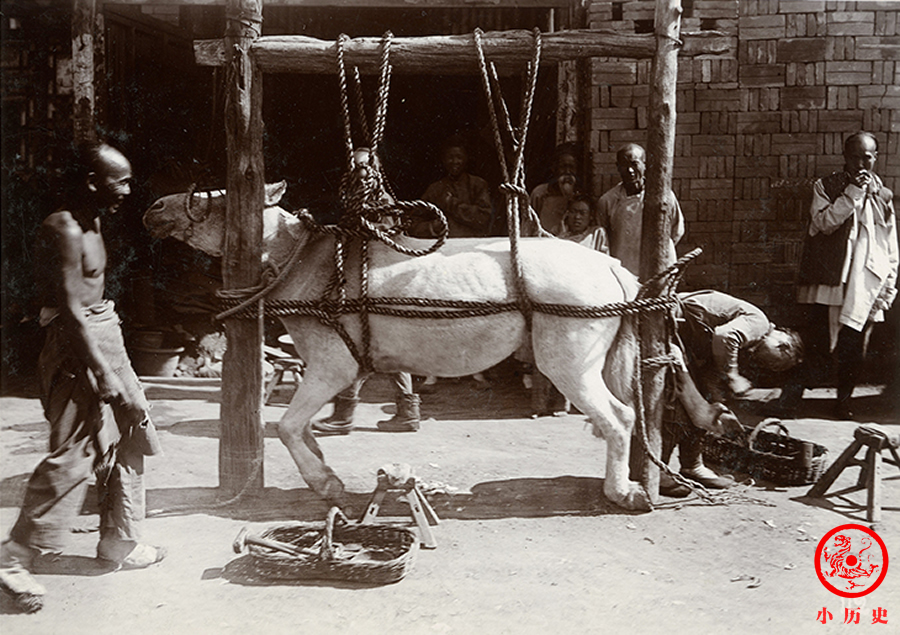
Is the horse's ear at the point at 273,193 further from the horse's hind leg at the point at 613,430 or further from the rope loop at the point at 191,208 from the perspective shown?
the horse's hind leg at the point at 613,430

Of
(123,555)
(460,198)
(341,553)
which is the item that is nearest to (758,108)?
(460,198)

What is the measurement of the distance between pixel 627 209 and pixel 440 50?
8.54ft

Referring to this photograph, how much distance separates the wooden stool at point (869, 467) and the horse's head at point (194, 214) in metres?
3.80

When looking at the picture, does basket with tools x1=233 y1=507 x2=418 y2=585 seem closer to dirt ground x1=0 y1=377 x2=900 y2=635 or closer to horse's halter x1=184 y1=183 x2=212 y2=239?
dirt ground x1=0 y1=377 x2=900 y2=635

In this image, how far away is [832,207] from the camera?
6730 mm

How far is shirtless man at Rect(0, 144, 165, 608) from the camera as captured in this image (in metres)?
3.46

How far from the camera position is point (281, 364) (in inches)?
289

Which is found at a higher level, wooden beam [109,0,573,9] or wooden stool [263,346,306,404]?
wooden beam [109,0,573,9]

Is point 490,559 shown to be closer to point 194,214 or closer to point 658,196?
point 658,196

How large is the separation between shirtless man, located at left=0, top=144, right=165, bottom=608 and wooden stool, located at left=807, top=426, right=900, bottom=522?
3.94 m

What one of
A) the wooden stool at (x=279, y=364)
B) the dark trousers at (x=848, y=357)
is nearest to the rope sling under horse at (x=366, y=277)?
the wooden stool at (x=279, y=364)

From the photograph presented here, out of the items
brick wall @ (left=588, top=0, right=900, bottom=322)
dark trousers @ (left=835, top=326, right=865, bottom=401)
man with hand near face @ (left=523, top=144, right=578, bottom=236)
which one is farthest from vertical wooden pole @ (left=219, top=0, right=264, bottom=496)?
dark trousers @ (left=835, top=326, right=865, bottom=401)

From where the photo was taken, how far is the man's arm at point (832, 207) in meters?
A: 6.68

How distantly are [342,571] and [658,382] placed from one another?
→ 2.23 m
